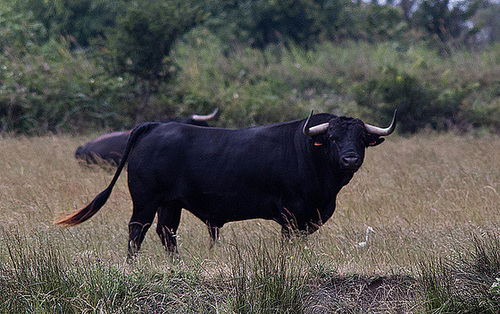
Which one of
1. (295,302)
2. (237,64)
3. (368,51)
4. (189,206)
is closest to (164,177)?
(189,206)

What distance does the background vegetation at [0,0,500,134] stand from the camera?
14836 mm

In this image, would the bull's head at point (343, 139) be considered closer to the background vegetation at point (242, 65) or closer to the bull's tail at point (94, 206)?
the bull's tail at point (94, 206)

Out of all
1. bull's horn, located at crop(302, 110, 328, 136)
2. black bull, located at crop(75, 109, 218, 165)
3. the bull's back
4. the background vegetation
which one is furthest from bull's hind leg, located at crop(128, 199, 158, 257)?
the background vegetation

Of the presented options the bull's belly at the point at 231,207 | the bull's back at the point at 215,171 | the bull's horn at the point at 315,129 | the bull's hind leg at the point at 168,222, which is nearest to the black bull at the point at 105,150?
the bull's hind leg at the point at 168,222

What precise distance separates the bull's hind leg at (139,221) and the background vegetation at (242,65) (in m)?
8.90

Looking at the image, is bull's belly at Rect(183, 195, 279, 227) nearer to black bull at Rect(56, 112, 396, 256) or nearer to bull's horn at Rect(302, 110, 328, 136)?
black bull at Rect(56, 112, 396, 256)

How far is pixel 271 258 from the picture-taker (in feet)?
14.9

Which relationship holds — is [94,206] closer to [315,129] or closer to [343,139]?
[315,129]

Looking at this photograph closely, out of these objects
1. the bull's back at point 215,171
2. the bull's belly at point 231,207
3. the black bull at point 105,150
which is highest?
the bull's back at point 215,171

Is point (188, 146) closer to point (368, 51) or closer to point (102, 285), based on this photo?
point (102, 285)

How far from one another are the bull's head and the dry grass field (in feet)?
2.41

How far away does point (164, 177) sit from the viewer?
5.73 m

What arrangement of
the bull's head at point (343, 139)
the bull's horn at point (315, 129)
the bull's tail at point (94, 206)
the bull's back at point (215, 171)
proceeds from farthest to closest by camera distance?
the bull's tail at point (94, 206), the bull's back at point (215, 171), the bull's horn at point (315, 129), the bull's head at point (343, 139)

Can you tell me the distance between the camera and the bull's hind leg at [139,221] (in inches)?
227
